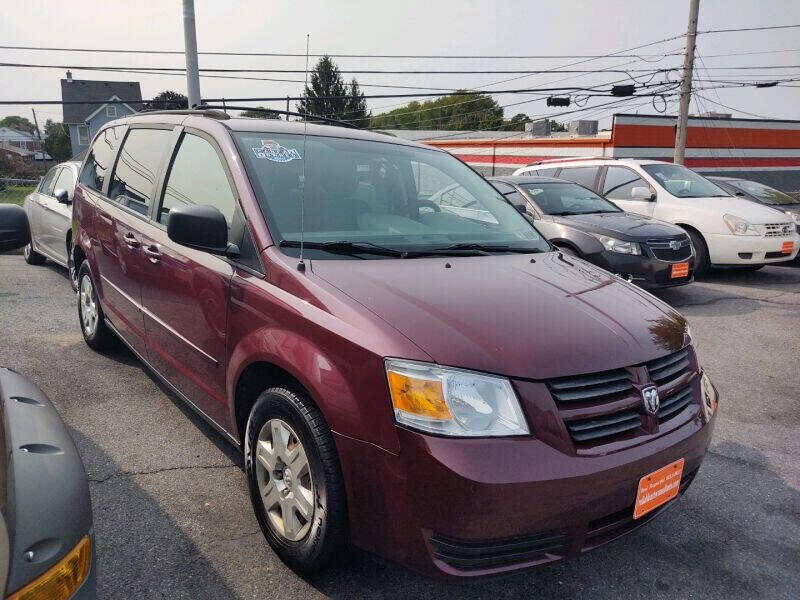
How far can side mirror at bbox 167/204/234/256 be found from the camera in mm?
2562

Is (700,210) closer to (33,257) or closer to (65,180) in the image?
(65,180)

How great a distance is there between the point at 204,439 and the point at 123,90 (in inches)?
2315

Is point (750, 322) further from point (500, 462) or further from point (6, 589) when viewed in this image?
point (6, 589)

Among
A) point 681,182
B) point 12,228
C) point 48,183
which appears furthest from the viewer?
point 681,182

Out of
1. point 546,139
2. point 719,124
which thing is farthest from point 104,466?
point 719,124

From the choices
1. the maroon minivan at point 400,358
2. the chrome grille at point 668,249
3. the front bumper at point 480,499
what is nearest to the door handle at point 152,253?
the maroon minivan at point 400,358

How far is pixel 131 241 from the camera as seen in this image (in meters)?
3.70

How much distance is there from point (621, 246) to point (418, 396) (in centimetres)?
581

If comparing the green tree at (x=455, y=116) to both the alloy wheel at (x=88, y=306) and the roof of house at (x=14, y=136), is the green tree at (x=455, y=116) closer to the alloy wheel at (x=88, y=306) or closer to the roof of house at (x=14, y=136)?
the roof of house at (x=14, y=136)

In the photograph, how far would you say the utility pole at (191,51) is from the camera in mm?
10242

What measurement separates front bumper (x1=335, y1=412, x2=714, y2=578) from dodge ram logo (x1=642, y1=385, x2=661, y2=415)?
0.59 feet

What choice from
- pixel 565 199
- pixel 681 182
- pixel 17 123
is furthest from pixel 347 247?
pixel 17 123

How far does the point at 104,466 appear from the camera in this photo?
3.23 meters

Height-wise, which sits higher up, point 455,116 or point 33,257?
point 455,116
